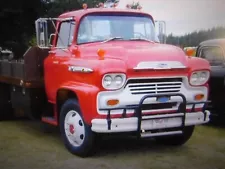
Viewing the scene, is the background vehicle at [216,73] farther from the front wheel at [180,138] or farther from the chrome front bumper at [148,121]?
the chrome front bumper at [148,121]

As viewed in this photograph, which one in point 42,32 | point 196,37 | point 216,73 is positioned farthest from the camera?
point 196,37

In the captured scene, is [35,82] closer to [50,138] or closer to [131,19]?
[50,138]

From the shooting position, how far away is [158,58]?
5719 millimetres

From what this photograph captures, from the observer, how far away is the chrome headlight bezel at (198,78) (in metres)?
5.90

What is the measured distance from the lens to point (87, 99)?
5.39 m

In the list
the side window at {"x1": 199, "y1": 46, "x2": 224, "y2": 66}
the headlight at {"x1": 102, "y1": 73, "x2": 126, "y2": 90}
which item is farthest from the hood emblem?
the side window at {"x1": 199, "y1": 46, "x2": 224, "y2": 66}

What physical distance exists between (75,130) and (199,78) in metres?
1.97

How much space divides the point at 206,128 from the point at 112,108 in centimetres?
353

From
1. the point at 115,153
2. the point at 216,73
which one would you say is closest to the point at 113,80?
the point at 115,153

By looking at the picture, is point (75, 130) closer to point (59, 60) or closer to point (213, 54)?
point (59, 60)

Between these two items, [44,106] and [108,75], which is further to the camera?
[44,106]

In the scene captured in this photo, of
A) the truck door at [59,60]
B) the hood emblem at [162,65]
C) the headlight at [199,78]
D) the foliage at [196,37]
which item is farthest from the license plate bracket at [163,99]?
the foliage at [196,37]

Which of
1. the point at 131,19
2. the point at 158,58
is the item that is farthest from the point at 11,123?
the point at 158,58

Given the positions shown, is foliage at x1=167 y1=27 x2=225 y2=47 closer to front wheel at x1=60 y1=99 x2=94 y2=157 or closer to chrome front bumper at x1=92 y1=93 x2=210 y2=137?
chrome front bumper at x1=92 y1=93 x2=210 y2=137
